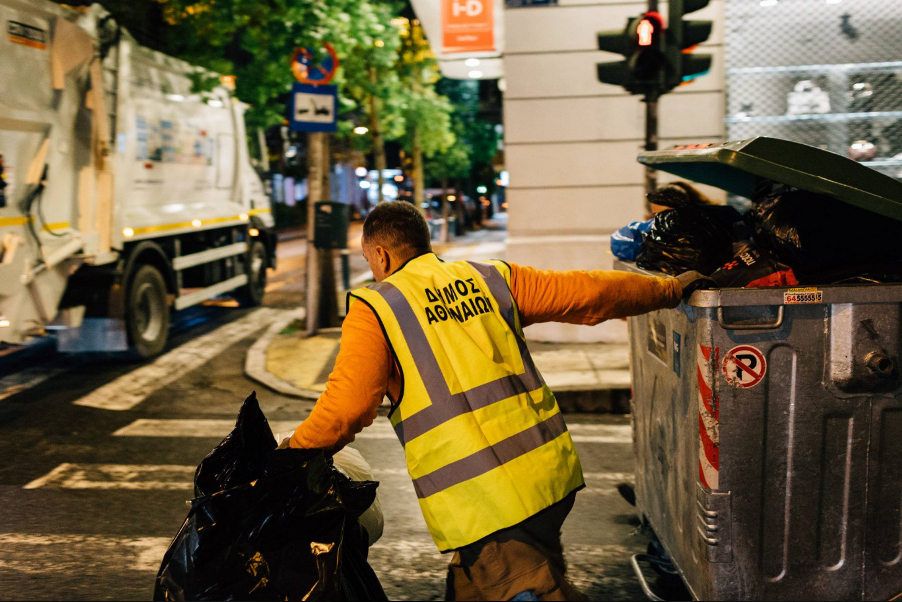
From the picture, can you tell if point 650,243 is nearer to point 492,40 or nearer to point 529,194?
point 529,194

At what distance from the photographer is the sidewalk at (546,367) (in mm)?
6926

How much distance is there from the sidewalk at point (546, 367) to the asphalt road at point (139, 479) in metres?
0.23

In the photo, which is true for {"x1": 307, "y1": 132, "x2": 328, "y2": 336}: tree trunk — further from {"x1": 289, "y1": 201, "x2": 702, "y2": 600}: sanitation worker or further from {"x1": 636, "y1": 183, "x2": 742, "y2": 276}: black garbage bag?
{"x1": 289, "y1": 201, "x2": 702, "y2": 600}: sanitation worker

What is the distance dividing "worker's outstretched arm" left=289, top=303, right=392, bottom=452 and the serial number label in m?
1.31

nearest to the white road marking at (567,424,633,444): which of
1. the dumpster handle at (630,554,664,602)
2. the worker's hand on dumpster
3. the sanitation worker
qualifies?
the dumpster handle at (630,554,664,602)

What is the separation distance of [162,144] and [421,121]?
16.5m

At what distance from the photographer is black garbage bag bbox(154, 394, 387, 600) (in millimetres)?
2080

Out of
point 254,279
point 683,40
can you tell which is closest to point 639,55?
point 683,40

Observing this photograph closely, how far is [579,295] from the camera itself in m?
2.48

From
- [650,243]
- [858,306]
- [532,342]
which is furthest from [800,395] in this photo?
[532,342]

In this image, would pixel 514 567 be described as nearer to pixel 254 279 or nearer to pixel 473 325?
pixel 473 325

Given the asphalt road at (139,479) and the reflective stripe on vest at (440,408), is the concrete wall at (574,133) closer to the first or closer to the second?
the asphalt road at (139,479)

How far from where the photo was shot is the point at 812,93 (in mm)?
8906

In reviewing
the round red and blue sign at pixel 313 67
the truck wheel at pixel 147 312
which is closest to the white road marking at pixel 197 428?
the truck wheel at pixel 147 312
